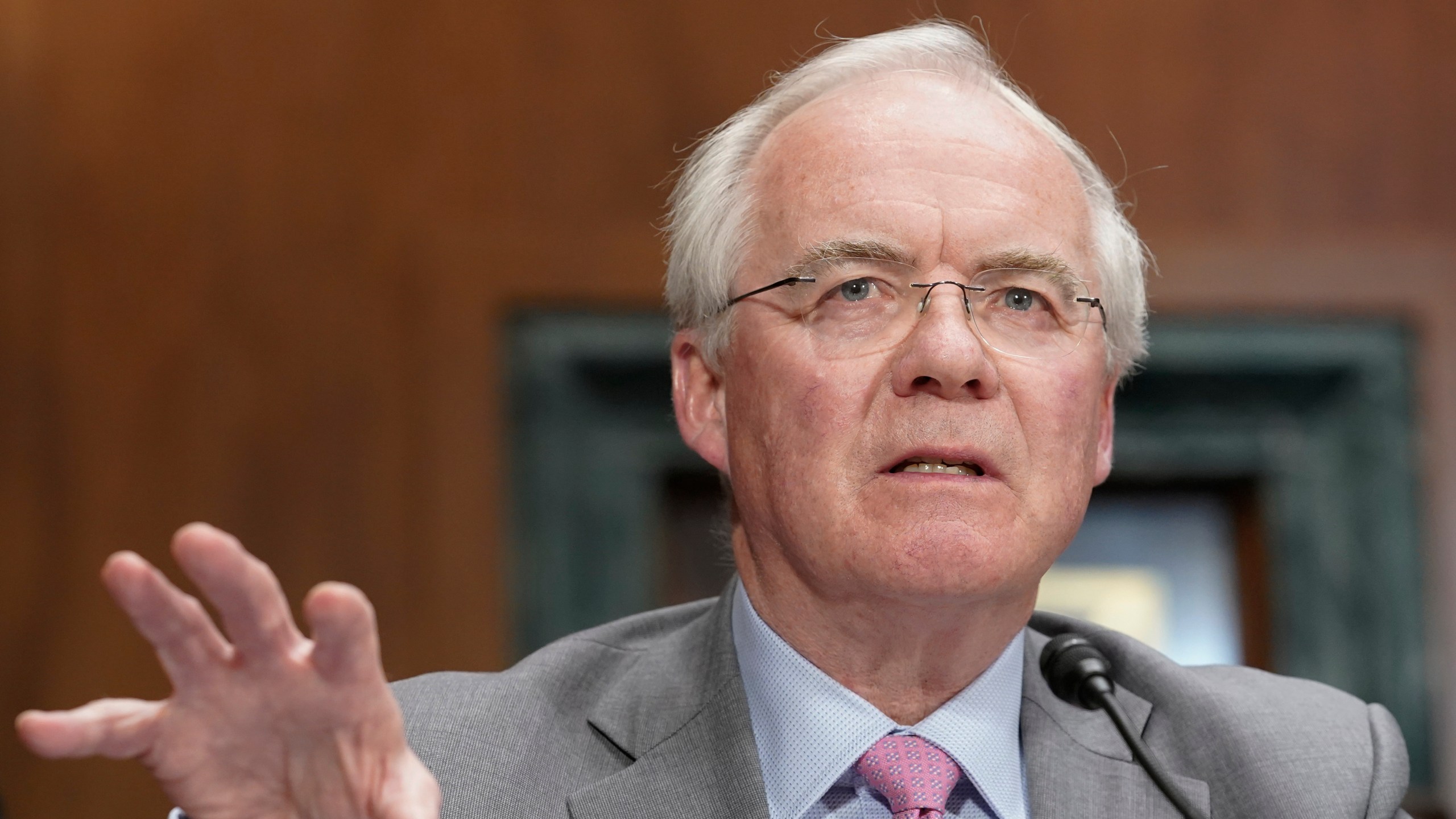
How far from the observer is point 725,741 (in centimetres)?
155

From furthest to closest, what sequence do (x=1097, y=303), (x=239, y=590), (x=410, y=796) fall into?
1. (x=1097, y=303)
2. (x=410, y=796)
3. (x=239, y=590)

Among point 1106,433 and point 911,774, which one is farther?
point 1106,433

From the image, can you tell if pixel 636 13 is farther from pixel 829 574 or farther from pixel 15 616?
pixel 829 574

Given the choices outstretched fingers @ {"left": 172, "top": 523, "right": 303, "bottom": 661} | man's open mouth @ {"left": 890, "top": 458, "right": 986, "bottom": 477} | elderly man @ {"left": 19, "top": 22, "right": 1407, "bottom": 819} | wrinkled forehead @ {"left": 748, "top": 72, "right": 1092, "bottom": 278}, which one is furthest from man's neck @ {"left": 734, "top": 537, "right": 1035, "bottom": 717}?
outstretched fingers @ {"left": 172, "top": 523, "right": 303, "bottom": 661}

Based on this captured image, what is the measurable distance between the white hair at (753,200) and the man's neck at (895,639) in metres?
0.34

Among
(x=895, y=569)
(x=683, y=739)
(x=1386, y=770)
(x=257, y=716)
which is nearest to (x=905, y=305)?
(x=895, y=569)

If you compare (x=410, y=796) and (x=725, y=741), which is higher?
(x=410, y=796)

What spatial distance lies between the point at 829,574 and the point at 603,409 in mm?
1647

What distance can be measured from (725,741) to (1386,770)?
2.36ft

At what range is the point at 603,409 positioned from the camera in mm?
3139

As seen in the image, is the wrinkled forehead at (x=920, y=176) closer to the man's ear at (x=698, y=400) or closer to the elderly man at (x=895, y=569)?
the elderly man at (x=895, y=569)

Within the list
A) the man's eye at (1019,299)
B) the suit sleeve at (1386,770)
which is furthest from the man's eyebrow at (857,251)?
the suit sleeve at (1386,770)

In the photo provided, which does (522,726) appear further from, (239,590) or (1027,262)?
(1027,262)

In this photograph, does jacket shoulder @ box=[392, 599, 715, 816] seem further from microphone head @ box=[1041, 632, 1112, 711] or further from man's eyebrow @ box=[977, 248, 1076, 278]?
man's eyebrow @ box=[977, 248, 1076, 278]
